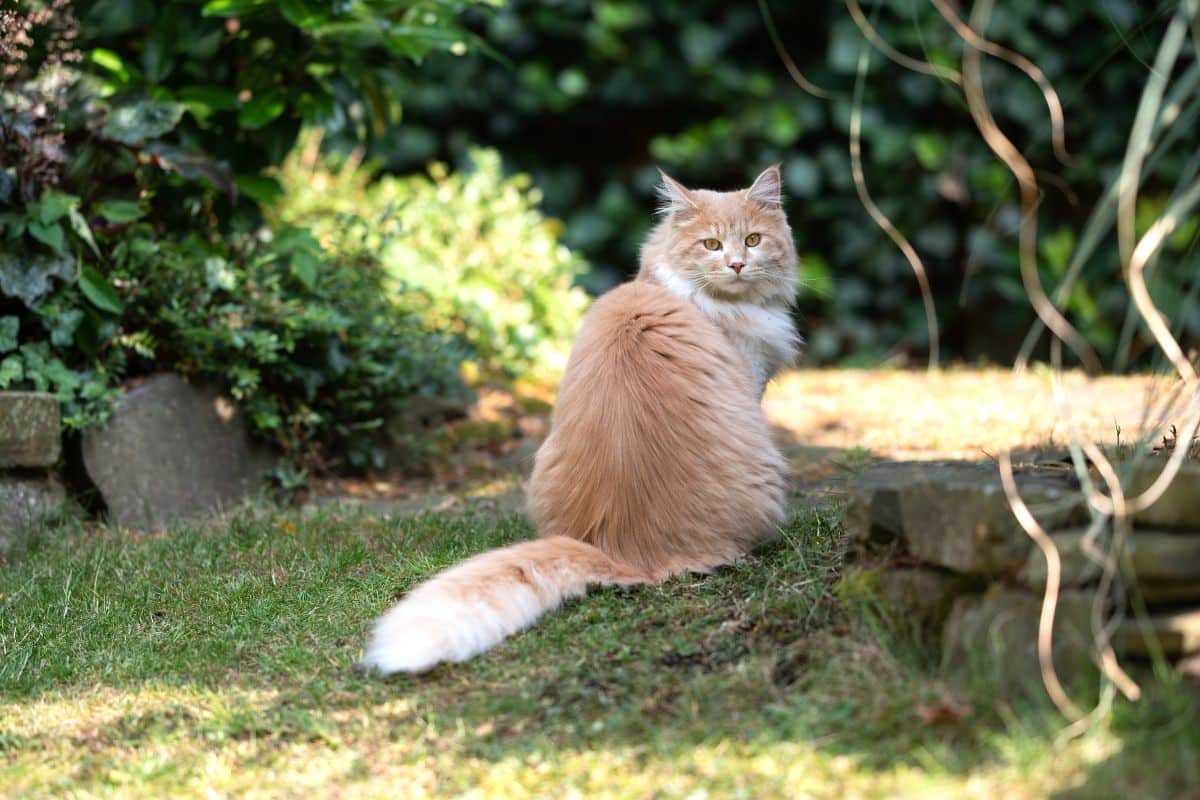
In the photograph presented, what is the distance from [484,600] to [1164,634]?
1.42 m

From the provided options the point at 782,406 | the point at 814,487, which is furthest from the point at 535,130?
the point at 814,487

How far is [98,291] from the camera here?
429 centimetres

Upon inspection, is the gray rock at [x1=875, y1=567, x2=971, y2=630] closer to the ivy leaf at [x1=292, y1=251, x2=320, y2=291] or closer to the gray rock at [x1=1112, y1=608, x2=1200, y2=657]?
the gray rock at [x1=1112, y1=608, x2=1200, y2=657]

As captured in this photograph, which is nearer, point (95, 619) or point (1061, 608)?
point (1061, 608)

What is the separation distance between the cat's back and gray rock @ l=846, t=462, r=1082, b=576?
671 millimetres

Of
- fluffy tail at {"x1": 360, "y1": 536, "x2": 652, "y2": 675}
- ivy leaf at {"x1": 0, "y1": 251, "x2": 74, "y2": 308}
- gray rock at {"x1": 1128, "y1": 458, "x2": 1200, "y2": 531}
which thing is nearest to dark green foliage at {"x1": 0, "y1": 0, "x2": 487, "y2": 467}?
ivy leaf at {"x1": 0, "y1": 251, "x2": 74, "y2": 308}

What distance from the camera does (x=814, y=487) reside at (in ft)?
14.4

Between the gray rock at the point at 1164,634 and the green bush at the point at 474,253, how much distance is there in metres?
3.99

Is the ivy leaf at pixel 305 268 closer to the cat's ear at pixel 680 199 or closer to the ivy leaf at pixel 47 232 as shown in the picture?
the ivy leaf at pixel 47 232

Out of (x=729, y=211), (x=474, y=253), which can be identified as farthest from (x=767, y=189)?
(x=474, y=253)

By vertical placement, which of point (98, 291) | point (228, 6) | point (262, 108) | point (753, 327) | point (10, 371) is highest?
point (228, 6)

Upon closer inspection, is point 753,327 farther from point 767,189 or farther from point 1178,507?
point 1178,507

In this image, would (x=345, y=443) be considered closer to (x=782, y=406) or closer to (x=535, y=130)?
(x=782, y=406)

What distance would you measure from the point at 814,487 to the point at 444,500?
4.54ft
